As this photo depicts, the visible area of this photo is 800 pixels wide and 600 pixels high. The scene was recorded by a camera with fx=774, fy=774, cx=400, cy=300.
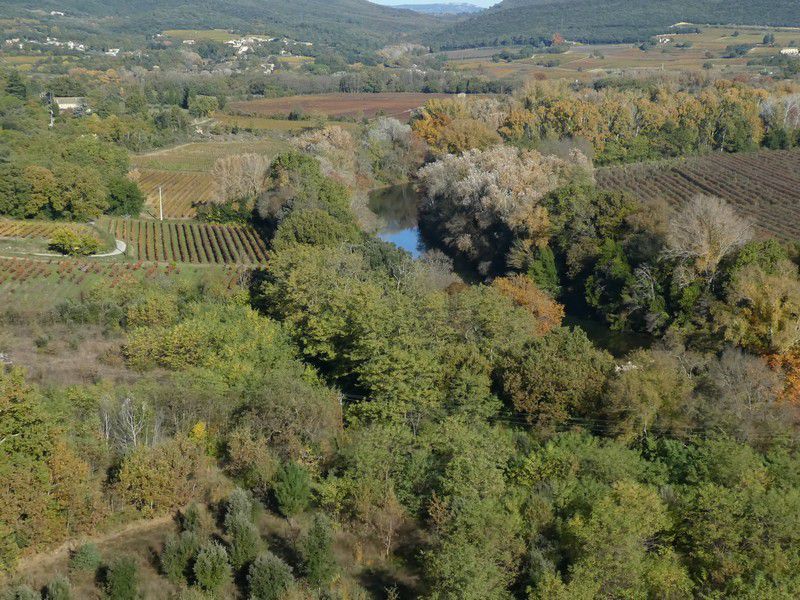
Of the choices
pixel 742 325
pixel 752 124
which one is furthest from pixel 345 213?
pixel 752 124

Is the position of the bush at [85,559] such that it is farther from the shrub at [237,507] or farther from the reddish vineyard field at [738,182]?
the reddish vineyard field at [738,182]

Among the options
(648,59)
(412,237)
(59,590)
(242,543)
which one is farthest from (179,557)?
(648,59)

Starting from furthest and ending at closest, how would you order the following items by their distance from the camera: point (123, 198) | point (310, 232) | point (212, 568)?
point (123, 198) < point (310, 232) < point (212, 568)

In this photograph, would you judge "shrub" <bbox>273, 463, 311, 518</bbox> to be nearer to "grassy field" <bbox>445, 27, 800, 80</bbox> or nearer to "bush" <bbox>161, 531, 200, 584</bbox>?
"bush" <bbox>161, 531, 200, 584</bbox>

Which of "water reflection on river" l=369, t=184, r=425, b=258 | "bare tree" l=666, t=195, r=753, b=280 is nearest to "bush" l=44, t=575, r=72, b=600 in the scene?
"bare tree" l=666, t=195, r=753, b=280

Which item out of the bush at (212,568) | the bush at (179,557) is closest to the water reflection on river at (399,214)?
the bush at (179,557)

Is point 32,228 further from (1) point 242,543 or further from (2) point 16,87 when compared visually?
(2) point 16,87
